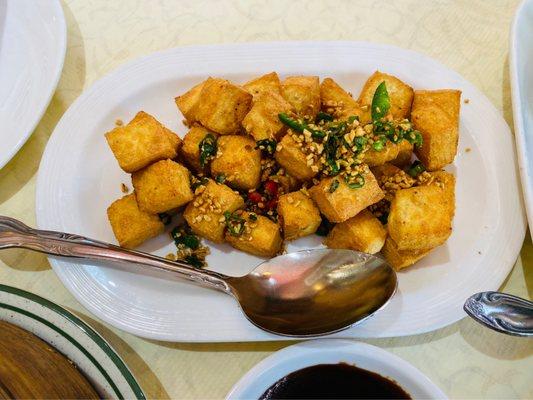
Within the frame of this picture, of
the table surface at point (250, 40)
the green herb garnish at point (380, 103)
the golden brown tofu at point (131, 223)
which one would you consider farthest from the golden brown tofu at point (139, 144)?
the green herb garnish at point (380, 103)

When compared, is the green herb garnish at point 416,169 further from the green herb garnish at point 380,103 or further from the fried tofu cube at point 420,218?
the green herb garnish at point 380,103

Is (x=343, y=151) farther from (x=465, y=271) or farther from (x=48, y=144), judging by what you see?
(x=48, y=144)

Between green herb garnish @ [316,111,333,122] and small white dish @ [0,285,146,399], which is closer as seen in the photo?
small white dish @ [0,285,146,399]

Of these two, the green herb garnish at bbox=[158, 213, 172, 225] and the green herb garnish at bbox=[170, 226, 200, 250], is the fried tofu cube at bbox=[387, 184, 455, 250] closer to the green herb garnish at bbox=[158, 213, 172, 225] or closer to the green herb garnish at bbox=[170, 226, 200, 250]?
the green herb garnish at bbox=[170, 226, 200, 250]

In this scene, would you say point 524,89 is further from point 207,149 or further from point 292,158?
point 207,149

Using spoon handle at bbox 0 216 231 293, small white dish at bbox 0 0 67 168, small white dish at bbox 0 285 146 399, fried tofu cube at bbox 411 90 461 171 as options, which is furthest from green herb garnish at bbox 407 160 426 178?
small white dish at bbox 0 0 67 168

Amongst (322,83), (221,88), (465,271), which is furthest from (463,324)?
(221,88)
